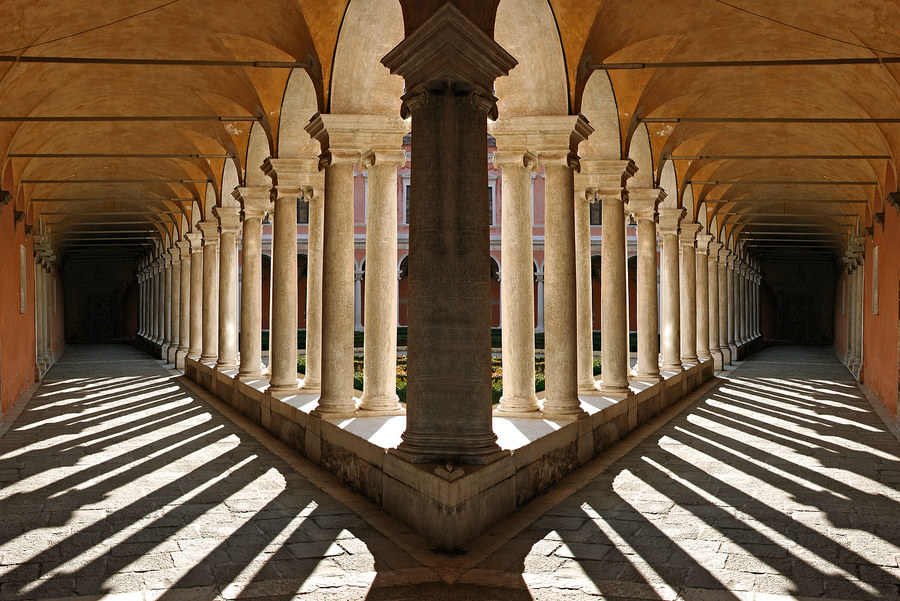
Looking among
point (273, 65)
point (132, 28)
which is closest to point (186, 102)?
point (132, 28)

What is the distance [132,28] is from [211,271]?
8.91 metres

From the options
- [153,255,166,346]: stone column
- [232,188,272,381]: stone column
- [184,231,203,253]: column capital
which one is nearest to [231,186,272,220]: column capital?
[232,188,272,381]: stone column

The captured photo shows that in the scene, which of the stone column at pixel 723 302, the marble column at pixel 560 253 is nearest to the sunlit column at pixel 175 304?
the stone column at pixel 723 302

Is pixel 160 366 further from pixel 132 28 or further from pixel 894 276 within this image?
pixel 894 276

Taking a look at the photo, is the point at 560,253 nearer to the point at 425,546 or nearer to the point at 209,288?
the point at 425,546

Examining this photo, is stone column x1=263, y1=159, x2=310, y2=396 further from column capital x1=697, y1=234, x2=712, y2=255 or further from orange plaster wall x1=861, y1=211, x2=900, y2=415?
column capital x1=697, y1=234, x2=712, y2=255

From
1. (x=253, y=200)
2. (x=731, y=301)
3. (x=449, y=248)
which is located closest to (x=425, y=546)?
(x=449, y=248)

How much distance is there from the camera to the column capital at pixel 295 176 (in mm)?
11992

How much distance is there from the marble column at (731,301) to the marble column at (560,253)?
18.3 m

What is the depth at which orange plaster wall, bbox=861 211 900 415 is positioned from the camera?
543 inches

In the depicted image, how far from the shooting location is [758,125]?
16297 millimetres

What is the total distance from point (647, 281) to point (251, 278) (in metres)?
6.90

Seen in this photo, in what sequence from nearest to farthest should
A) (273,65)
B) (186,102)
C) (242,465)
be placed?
(242,465), (273,65), (186,102)

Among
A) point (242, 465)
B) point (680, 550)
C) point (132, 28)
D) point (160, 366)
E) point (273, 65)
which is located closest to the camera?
Answer: point (680, 550)
